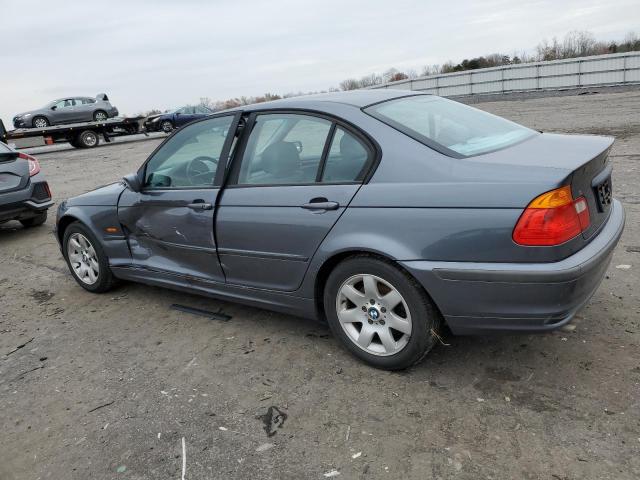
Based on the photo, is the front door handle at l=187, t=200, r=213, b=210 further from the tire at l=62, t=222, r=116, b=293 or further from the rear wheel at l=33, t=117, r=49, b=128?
the rear wheel at l=33, t=117, r=49, b=128

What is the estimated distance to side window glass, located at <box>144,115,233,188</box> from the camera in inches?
151

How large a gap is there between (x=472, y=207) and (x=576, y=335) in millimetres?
1368

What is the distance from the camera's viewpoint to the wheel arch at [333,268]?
9.48 feet

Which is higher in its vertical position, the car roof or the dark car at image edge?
the car roof

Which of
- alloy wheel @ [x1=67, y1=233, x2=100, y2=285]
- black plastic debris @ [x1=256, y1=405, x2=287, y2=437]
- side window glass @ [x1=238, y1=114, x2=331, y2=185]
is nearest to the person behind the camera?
black plastic debris @ [x1=256, y1=405, x2=287, y2=437]

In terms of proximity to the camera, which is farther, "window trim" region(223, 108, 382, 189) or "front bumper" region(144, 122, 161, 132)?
"front bumper" region(144, 122, 161, 132)

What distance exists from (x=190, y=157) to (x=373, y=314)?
6.35 feet

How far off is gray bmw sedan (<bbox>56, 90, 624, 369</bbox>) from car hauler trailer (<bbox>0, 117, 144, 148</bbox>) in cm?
2135

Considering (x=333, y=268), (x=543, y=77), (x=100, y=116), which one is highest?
(x=100, y=116)

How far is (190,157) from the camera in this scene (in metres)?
4.06

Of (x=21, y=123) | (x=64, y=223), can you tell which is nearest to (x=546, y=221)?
(x=64, y=223)

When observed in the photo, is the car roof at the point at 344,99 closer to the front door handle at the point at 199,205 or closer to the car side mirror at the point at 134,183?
the front door handle at the point at 199,205

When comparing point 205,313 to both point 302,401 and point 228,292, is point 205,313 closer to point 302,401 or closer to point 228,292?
point 228,292

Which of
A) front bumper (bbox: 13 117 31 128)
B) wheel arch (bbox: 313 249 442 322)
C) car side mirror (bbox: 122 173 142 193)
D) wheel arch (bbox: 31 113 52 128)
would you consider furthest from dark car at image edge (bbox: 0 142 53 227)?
wheel arch (bbox: 31 113 52 128)
